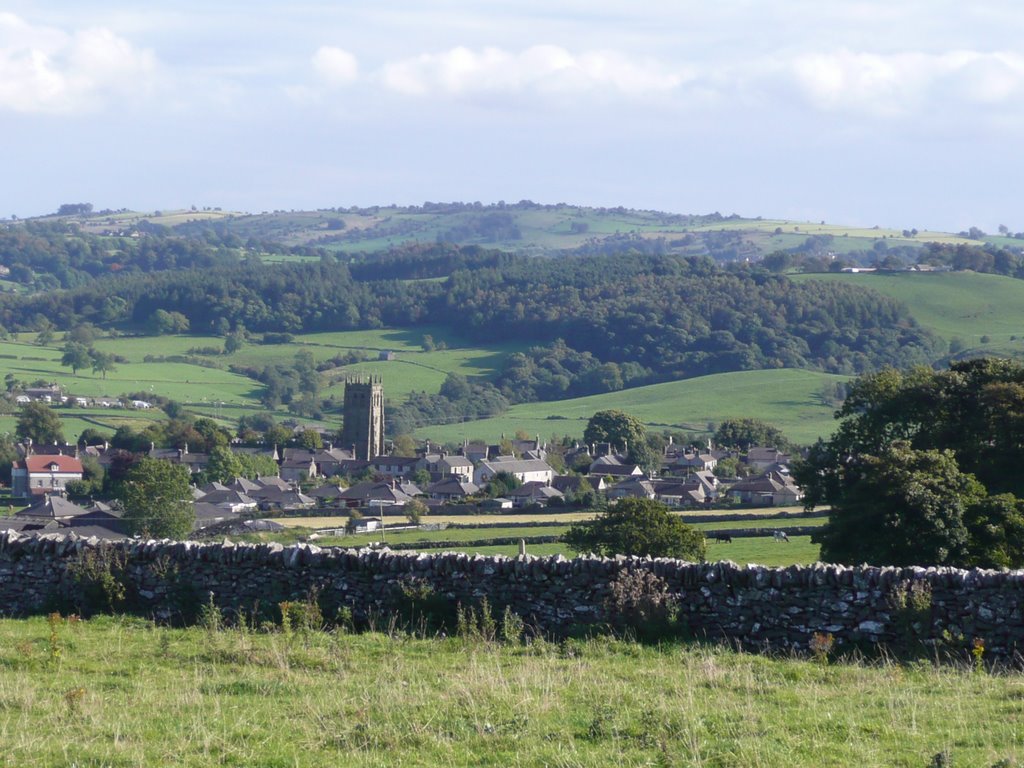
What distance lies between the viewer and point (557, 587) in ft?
48.2

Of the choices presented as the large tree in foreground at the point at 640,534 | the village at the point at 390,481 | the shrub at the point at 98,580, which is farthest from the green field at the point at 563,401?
the shrub at the point at 98,580

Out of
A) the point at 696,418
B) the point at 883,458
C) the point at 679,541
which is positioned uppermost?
the point at 883,458

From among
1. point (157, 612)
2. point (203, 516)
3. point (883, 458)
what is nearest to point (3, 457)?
point (203, 516)

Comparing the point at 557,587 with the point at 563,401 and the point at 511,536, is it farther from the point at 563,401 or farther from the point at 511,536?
the point at 563,401

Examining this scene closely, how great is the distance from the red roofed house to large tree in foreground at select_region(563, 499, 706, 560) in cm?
6497

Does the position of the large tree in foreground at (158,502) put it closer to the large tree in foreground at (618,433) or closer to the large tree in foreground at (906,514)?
the large tree in foreground at (906,514)

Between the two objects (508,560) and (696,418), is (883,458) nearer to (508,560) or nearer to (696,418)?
(508,560)

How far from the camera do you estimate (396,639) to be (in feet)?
45.7

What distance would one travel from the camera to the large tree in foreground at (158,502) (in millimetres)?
73438

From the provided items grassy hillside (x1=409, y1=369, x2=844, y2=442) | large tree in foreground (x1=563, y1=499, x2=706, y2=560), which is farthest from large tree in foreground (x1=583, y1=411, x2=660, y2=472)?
large tree in foreground (x1=563, y1=499, x2=706, y2=560)

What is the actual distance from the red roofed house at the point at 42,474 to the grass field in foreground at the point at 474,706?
9569cm

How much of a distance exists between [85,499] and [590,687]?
309 feet

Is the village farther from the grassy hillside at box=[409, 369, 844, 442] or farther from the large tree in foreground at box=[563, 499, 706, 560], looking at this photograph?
the large tree in foreground at box=[563, 499, 706, 560]

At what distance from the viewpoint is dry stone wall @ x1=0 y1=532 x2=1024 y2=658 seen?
13.5 metres
